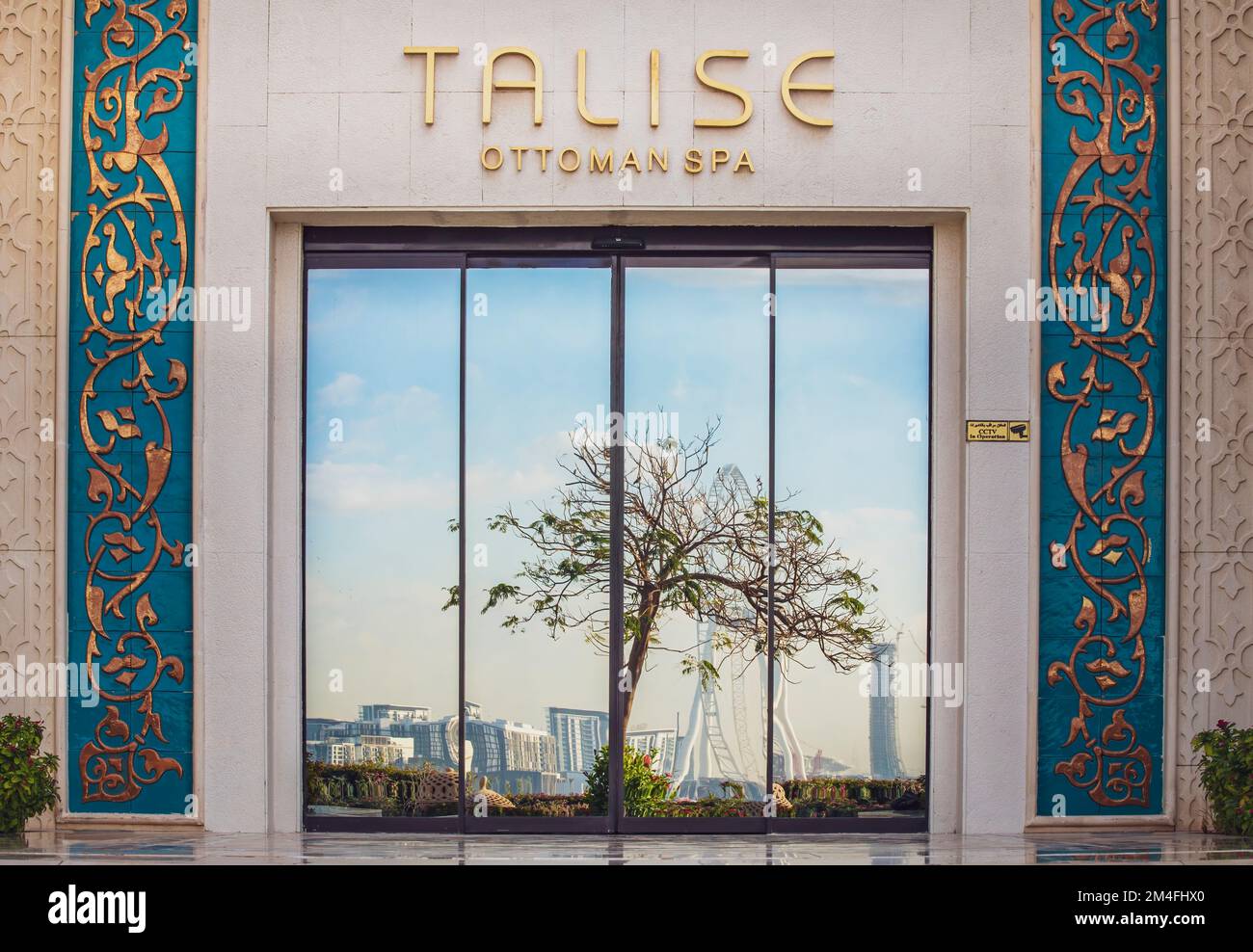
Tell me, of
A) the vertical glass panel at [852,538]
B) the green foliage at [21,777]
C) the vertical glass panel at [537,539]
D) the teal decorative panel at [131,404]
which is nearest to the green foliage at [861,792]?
the vertical glass panel at [852,538]

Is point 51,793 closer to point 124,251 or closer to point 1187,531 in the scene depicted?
point 124,251

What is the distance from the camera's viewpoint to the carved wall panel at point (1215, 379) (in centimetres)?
981

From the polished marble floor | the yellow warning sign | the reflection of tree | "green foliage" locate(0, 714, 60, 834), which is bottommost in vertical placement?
the polished marble floor

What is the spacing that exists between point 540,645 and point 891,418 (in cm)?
278

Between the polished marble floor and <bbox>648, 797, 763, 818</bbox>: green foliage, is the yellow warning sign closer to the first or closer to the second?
the polished marble floor

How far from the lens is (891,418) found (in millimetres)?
10141

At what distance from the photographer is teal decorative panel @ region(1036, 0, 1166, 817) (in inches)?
388

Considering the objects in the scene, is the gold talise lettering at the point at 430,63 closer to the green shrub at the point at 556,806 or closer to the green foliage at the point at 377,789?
the green foliage at the point at 377,789

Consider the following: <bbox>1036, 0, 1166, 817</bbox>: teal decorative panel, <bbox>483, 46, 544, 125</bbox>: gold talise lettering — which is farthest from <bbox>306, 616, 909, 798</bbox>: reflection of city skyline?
<bbox>483, 46, 544, 125</bbox>: gold talise lettering

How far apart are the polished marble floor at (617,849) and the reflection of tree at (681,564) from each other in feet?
4.32

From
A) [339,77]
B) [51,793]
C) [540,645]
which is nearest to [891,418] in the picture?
[540,645]

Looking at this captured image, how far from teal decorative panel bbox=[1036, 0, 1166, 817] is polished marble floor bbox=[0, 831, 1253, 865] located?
68 centimetres

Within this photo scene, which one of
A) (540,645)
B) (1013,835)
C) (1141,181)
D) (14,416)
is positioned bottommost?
(1013,835)
